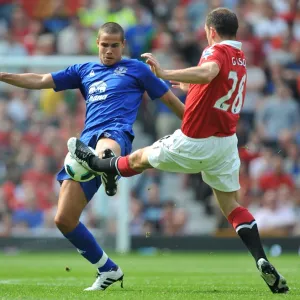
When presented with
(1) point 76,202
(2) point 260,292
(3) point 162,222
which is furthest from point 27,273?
(3) point 162,222

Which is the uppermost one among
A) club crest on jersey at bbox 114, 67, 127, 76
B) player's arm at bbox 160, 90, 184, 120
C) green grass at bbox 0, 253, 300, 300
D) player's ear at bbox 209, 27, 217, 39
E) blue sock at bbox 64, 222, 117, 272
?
player's ear at bbox 209, 27, 217, 39

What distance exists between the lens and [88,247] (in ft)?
29.4

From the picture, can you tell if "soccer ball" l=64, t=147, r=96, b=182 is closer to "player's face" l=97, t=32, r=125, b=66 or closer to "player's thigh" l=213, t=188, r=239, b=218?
"player's face" l=97, t=32, r=125, b=66

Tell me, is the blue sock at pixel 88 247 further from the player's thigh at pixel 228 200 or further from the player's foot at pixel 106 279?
the player's thigh at pixel 228 200

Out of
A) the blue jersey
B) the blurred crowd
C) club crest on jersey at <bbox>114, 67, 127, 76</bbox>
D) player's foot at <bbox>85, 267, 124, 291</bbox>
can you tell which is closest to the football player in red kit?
the blue jersey

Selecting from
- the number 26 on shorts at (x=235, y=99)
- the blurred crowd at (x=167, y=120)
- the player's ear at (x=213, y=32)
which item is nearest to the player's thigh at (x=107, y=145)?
the number 26 on shorts at (x=235, y=99)

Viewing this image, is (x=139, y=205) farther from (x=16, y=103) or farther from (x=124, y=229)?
(x=16, y=103)

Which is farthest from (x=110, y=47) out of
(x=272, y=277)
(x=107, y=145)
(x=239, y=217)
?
(x=272, y=277)

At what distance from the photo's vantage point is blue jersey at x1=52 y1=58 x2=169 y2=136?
9.02m

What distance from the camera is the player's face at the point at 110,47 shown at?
357 inches

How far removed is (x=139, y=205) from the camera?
57.9ft

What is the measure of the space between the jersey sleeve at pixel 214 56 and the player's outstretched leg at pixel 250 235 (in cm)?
121

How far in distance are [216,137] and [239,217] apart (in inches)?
30.2

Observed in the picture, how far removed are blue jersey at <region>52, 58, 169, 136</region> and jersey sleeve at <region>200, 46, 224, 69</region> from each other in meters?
1.12
